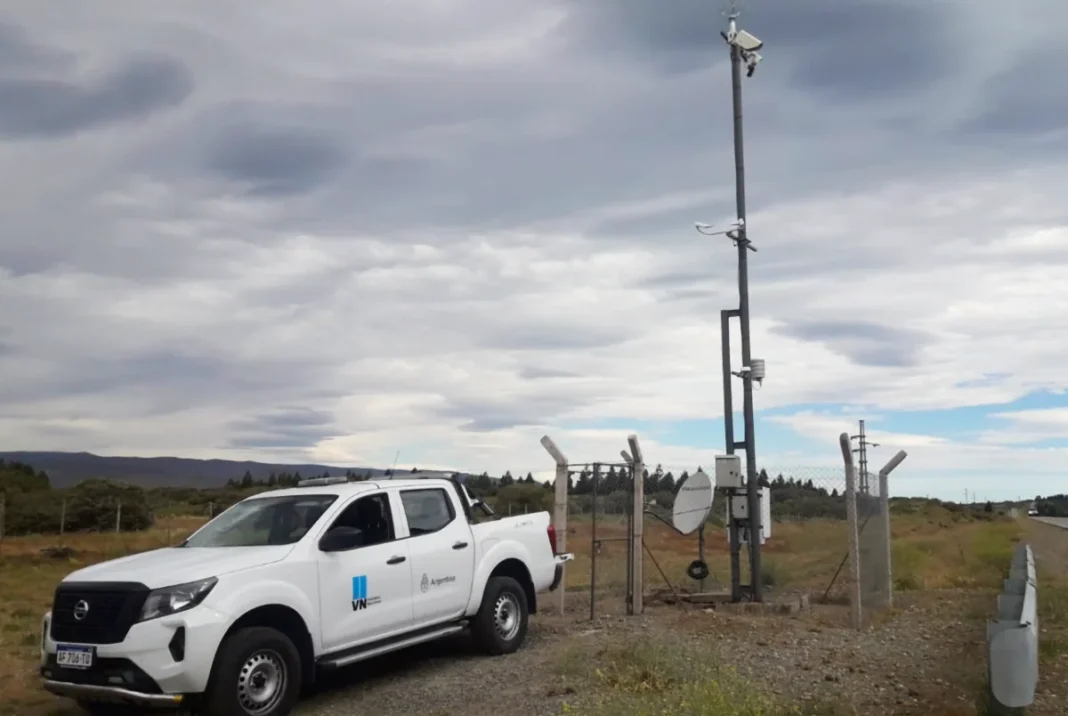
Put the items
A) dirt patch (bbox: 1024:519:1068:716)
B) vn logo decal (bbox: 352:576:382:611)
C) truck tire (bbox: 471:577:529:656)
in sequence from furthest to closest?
truck tire (bbox: 471:577:529:656) → vn logo decal (bbox: 352:576:382:611) → dirt patch (bbox: 1024:519:1068:716)

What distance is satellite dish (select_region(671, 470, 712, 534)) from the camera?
1474 cm

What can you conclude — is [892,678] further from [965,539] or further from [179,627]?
[965,539]

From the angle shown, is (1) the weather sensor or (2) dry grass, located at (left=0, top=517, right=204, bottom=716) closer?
(2) dry grass, located at (left=0, top=517, right=204, bottom=716)

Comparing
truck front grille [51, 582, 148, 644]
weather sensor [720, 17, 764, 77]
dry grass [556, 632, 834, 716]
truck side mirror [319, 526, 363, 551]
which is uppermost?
weather sensor [720, 17, 764, 77]

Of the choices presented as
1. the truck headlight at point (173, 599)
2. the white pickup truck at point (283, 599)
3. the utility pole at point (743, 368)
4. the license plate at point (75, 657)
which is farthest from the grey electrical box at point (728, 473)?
the license plate at point (75, 657)

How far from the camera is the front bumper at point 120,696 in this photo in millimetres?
7859

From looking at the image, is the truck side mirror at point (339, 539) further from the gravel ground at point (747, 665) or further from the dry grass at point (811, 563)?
the dry grass at point (811, 563)

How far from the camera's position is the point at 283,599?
8688 mm

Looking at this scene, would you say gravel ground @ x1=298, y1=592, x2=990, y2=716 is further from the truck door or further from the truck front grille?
the truck front grille

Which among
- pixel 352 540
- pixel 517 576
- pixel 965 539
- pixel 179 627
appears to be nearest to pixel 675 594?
pixel 517 576

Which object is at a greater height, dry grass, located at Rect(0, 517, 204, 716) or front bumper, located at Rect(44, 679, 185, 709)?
front bumper, located at Rect(44, 679, 185, 709)

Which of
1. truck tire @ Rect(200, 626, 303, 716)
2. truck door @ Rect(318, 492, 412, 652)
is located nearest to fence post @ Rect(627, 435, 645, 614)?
truck door @ Rect(318, 492, 412, 652)

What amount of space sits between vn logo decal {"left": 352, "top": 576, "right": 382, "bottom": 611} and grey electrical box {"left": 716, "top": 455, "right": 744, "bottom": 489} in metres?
6.71

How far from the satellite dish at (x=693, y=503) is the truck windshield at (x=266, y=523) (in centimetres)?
644
